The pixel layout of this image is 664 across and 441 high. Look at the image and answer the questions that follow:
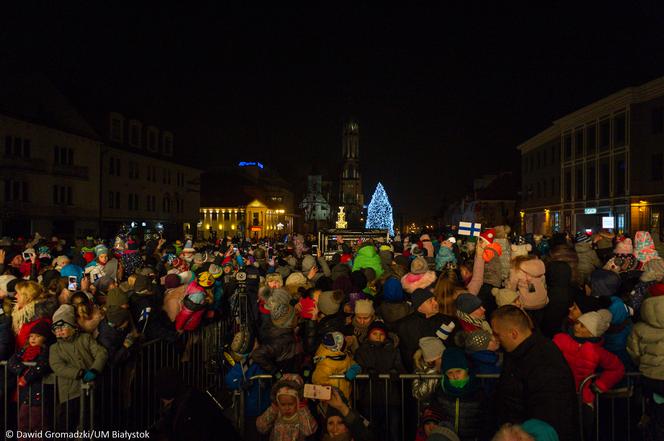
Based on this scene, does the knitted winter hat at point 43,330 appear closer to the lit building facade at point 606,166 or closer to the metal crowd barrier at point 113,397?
the metal crowd barrier at point 113,397

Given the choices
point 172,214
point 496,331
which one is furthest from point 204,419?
point 172,214

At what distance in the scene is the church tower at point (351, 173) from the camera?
17200 centimetres

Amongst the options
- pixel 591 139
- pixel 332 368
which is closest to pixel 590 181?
pixel 591 139

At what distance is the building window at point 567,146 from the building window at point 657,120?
1203 centimetres

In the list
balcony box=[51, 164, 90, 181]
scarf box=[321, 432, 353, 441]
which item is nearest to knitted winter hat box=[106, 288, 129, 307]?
scarf box=[321, 432, 353, 441]

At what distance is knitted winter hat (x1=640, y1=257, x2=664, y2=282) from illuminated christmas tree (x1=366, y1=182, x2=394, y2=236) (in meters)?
84.7

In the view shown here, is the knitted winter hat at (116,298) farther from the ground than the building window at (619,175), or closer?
closer

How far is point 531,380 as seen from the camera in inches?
172

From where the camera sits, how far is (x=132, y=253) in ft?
43.0

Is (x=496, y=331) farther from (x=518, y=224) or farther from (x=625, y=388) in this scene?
(x=518, y=224)

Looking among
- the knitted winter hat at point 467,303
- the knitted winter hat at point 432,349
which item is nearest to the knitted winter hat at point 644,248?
the knitted winter hat at point 467,303

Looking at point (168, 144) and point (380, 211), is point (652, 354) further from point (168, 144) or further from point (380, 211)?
point (380, 211)

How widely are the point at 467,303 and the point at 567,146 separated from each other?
154 feet

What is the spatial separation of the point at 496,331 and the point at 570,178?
4751cm
